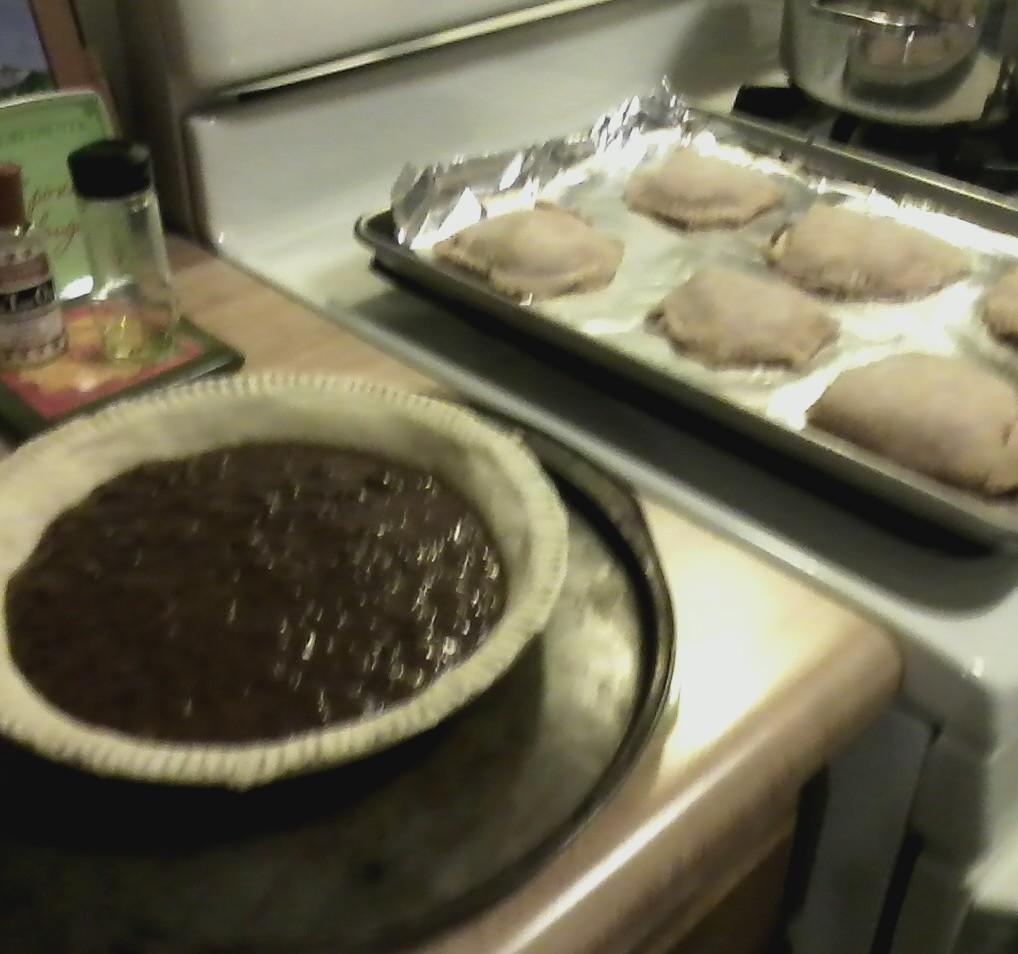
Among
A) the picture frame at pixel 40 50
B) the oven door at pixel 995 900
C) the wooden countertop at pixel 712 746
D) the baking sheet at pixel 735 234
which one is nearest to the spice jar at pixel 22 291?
the picture frame at pixel 40 50

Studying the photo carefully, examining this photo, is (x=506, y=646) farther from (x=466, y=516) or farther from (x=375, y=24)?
(x=375, y=24)

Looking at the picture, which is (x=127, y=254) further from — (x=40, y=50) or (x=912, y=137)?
(x=912, y=137)

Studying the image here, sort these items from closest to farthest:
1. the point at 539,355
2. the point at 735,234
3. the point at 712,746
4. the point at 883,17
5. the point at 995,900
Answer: the point at 712,746 < the point at 995,900 < the point at 539,355 < the point at 735,234 < the point at 883,17

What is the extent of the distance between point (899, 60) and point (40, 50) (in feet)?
2.09

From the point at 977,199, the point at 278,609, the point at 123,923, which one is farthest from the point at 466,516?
the point at 977,199

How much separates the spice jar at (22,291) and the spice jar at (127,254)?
0.04 meters

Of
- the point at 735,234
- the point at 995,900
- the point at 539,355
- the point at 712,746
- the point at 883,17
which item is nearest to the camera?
the point at 712,746

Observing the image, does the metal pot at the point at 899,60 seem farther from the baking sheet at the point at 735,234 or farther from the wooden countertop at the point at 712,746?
the wooden countertop at the point at 712,746

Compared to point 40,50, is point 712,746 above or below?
below

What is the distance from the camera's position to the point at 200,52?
738 millimetres

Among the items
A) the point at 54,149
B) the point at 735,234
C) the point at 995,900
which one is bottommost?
the point at 995,900

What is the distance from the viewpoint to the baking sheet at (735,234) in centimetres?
65

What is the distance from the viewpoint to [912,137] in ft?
3.26

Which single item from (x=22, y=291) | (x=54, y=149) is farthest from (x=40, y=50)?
(x=22, y=291)
